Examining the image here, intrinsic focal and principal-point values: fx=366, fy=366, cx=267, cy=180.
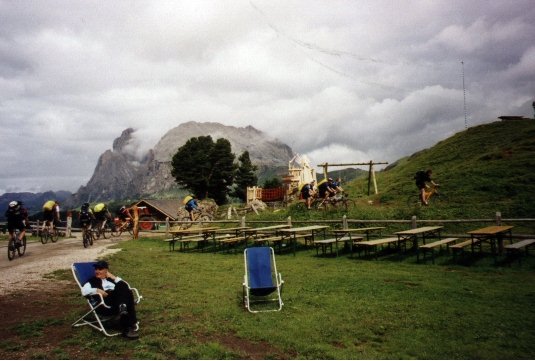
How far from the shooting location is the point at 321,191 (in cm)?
2317

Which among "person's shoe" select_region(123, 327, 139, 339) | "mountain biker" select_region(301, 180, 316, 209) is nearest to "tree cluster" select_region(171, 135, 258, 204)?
"mountain biker" select_region(301, 180, 316, 209)

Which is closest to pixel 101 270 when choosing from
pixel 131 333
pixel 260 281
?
pixel 131 333

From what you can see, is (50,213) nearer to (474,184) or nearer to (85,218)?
(85,218)

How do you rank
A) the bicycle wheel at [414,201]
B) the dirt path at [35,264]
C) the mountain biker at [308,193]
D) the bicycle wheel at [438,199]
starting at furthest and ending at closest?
the mountain biker at [308,193] < the bicycle wheel at [414,201] < the bicycle wheel at [438,199] < the dirt path at [35,264]

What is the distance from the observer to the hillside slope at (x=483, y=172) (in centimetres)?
1848

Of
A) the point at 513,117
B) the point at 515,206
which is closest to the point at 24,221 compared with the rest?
the point at 515,206

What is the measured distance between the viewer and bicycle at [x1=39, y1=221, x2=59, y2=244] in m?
21.9

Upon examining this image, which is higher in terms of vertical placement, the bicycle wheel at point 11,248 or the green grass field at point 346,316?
the bicycle wheel at point 11,248

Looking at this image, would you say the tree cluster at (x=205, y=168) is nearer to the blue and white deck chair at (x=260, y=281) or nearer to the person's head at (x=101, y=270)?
the blue and white deck chair at (x=260, y=281)

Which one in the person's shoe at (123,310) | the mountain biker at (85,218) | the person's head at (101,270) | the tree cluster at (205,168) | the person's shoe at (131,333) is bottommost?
the person's shoe at (131,333)

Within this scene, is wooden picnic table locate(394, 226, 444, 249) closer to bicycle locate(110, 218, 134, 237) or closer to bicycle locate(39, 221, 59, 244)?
bicycle locate(110, 218, 134, 237)

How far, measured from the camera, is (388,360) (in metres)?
5.10

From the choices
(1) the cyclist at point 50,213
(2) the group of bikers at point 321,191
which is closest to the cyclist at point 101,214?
(1) the cyclist at point 50,213

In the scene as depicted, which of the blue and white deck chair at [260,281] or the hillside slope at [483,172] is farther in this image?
the hillside slope at [483,172]
